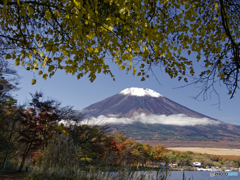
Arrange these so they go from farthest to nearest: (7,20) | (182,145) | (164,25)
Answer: (182,145) < (7,20) < (164,25)

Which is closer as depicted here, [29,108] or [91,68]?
[91,68]

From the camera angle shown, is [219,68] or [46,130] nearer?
[219,68]

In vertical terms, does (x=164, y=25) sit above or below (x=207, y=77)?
above

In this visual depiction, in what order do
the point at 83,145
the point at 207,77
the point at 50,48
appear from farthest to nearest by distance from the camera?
the point at 83,145
the point at 207,77
the point at 50,48

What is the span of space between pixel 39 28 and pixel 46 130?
32.5 ft

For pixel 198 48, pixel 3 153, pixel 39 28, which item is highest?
pixel 39 28

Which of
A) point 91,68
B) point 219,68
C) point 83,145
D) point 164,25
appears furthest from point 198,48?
point 83,145

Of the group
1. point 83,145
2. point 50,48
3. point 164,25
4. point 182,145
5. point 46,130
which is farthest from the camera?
point 182,145

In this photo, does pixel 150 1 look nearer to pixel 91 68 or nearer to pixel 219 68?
pixel 91 68

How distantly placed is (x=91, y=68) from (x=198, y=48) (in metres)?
2.40

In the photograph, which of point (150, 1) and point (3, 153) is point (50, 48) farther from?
point (3, 153)

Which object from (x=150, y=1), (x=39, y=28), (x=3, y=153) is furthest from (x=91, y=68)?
(x=3, y=153)

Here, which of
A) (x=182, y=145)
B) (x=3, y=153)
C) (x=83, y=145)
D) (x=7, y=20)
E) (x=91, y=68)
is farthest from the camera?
(x=182, y=145)

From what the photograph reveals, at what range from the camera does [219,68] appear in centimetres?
360
